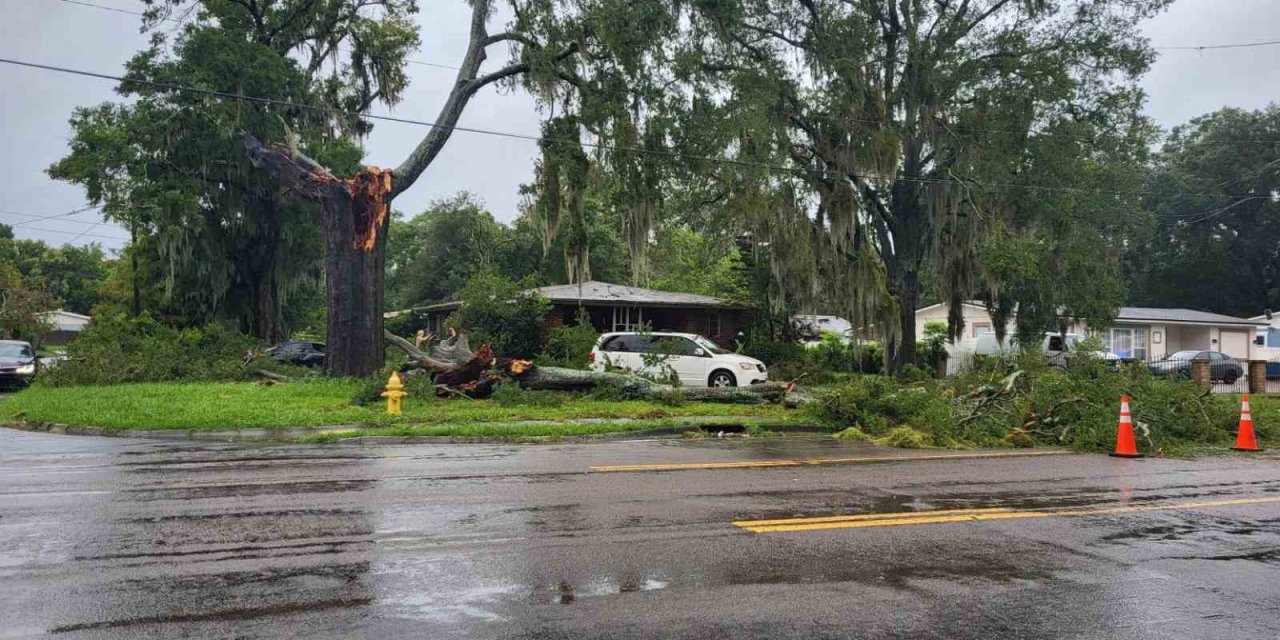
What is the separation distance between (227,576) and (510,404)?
12.4 meters

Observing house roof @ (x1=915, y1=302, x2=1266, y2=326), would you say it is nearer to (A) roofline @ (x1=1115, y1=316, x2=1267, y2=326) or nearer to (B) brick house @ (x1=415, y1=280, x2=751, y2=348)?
(A) roofline @ (x1=1115, y1=316, x2=1267, y2=326)

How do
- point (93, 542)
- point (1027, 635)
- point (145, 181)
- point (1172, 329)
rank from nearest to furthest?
1. point (1027, 635)
2. point (93, 542)
3. point (145, 181)
4. point (1172, 329)

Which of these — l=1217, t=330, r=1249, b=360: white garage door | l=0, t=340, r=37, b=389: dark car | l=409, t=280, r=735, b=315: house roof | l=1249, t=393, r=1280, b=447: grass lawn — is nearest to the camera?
l=1249, t=393, r=1280, b=447: grass lawn

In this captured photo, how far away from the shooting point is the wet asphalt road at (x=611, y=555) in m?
4.86

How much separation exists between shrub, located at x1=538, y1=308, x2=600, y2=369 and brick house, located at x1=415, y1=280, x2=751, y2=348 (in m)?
4.90

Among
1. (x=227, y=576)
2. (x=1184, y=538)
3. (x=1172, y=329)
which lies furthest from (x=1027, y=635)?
(x=1172, y=329)

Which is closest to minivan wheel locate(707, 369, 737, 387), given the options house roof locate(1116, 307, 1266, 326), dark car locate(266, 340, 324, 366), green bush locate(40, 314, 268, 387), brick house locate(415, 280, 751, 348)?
brick house locate(415, 280, 751, 348)

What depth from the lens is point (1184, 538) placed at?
7.16 meters

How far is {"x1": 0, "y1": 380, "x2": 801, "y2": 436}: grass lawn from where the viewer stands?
591 inches

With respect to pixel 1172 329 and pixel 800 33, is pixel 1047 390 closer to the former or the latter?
pixel 800 33

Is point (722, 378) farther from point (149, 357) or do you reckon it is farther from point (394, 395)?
point (149, 357)

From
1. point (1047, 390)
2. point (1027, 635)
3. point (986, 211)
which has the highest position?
point (986, 211)

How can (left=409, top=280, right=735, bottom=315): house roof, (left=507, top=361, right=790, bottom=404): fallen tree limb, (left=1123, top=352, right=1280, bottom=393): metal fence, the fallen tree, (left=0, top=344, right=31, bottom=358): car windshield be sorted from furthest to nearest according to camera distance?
(left=409, top=280, right=735, bottom=315): house roof → (left=0, top=344, right=31, bottom=358): car windshield → (left=1123, top=352, right=1280, bottom=393): metal fence → (left=507, top=361, right=790, bottom=404): fallen tree limb → the fallen tree

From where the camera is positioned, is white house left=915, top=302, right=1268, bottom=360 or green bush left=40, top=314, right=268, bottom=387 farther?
white house left=915, top=302, right=1268, bottom=360
